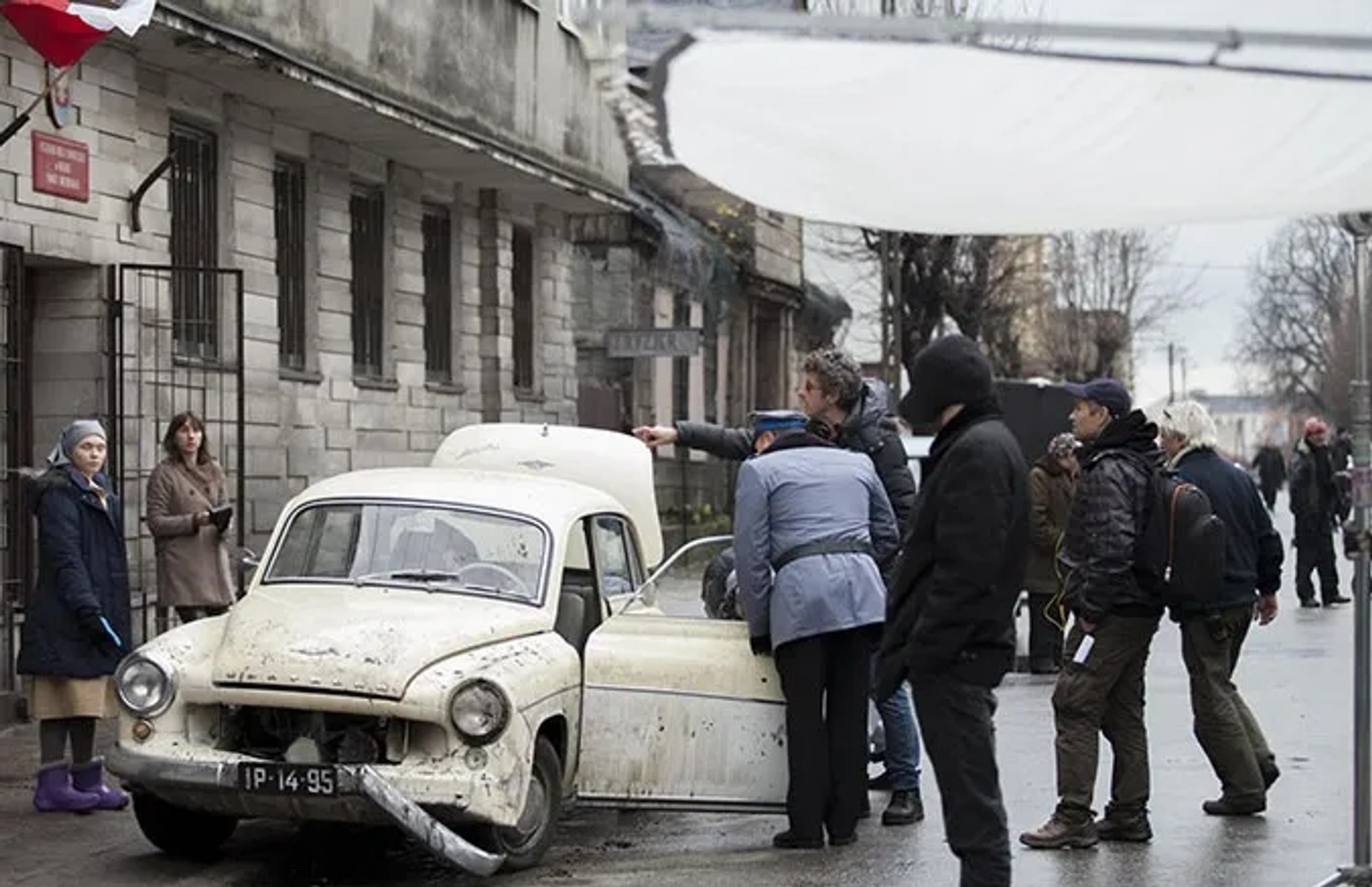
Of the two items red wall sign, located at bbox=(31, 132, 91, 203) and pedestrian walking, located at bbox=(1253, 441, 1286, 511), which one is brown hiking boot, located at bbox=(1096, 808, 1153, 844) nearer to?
red wall sign, located at bbox=(31, 132, 91, 203)

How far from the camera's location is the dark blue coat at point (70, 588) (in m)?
10.1

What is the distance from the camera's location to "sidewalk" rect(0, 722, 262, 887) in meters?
8.88

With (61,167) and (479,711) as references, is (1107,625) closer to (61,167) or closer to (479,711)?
(479,711)

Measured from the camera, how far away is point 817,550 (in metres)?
9.59

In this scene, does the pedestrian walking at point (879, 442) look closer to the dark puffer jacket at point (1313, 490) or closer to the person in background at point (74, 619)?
the person in background at point (74, 619)

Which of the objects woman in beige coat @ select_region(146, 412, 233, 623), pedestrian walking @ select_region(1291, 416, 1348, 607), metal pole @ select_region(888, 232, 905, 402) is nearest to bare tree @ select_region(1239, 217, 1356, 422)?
metal pole @ select_region(888, 232, 905, 402)

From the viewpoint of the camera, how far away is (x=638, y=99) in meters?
4.96

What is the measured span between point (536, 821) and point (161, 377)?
24.7ft

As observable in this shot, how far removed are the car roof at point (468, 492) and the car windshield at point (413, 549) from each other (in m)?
0.06

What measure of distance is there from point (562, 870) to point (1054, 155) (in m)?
4.91

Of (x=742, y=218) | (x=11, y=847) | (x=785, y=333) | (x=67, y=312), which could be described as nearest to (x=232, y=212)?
A: (x=67, y=312)

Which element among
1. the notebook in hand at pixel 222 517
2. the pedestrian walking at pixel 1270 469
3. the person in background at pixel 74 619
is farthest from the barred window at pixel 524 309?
the pedestrian walking at pixel 1270 469

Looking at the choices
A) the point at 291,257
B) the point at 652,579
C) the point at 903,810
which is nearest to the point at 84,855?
the point at 652,579

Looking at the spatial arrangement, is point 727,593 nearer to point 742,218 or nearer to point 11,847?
point 11,847
